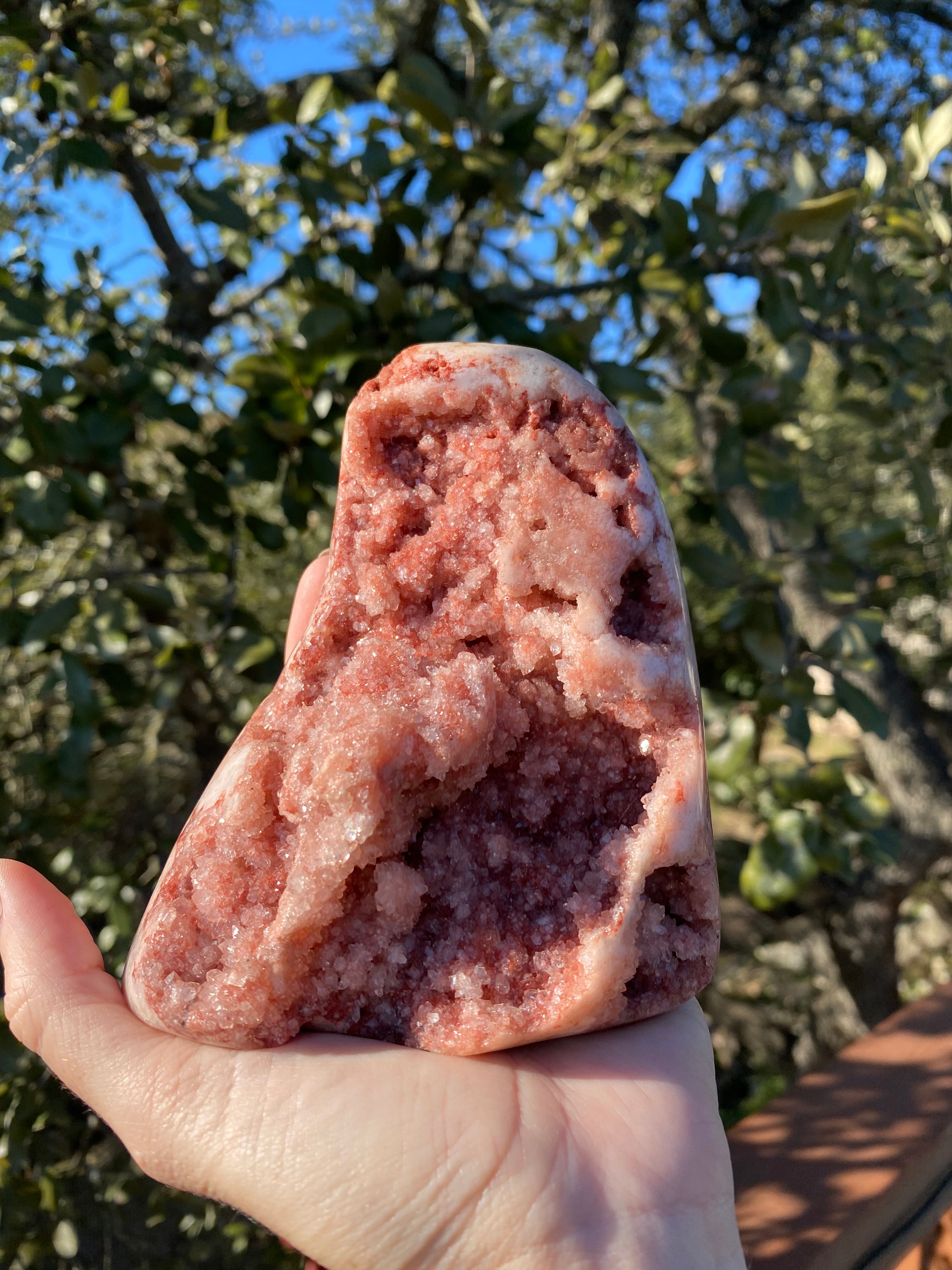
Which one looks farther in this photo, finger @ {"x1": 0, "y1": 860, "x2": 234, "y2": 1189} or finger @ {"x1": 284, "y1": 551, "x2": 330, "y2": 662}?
finger @ {"x1": 284, "y1": 551, "x2": 330, "y2": 662}

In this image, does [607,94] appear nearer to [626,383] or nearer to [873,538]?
[626,383]

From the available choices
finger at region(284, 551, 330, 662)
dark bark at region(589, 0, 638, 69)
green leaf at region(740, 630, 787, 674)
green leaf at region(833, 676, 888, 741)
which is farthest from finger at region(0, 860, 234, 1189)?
dark bark at region(589, 0, 638, 69)

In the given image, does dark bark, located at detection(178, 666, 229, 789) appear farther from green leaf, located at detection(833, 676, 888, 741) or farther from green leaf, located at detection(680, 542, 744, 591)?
green leaf, located at detection(833, 676, 888, 741)

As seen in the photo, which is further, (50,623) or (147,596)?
(147,596)

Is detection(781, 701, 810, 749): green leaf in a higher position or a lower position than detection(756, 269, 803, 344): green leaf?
lower

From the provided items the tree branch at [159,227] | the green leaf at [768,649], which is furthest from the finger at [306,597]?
the tree branch at [159,227]

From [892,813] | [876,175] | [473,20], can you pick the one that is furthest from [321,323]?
[892,813]
